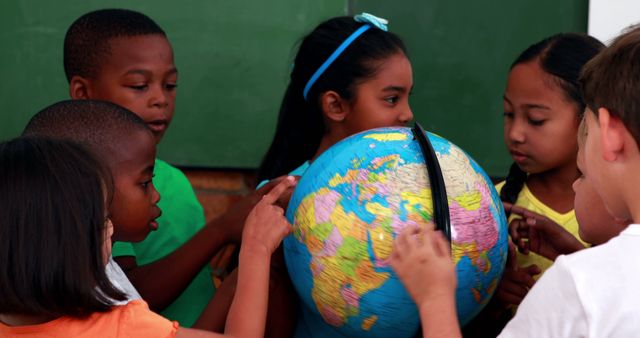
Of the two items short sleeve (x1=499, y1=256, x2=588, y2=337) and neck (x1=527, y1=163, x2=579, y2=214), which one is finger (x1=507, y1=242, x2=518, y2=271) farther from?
short sleeve (x1=499, y1=256, x2=588, y2=337)

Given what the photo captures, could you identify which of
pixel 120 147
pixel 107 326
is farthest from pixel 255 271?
pixel 120 147

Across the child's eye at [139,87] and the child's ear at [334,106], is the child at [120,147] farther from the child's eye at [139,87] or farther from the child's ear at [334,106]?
the child's ear at [334,106]

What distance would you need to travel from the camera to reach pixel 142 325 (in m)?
1.88

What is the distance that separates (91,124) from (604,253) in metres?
1.36

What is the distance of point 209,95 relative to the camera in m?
4.04

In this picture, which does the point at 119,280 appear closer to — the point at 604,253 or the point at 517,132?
the point at 604,253

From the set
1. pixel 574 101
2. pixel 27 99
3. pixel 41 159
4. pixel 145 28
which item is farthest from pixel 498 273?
pixel 27 99

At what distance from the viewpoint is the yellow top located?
2.69 meters

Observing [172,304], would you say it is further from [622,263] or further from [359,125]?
[622,263]

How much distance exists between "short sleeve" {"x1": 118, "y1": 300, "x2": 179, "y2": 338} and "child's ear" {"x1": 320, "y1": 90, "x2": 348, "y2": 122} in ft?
4.45

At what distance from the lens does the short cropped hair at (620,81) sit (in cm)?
177

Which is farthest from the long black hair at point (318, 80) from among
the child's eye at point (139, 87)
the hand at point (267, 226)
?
the hand at point (267, 226)

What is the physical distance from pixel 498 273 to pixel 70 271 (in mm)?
1000

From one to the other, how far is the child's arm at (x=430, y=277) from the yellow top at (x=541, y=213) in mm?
831
